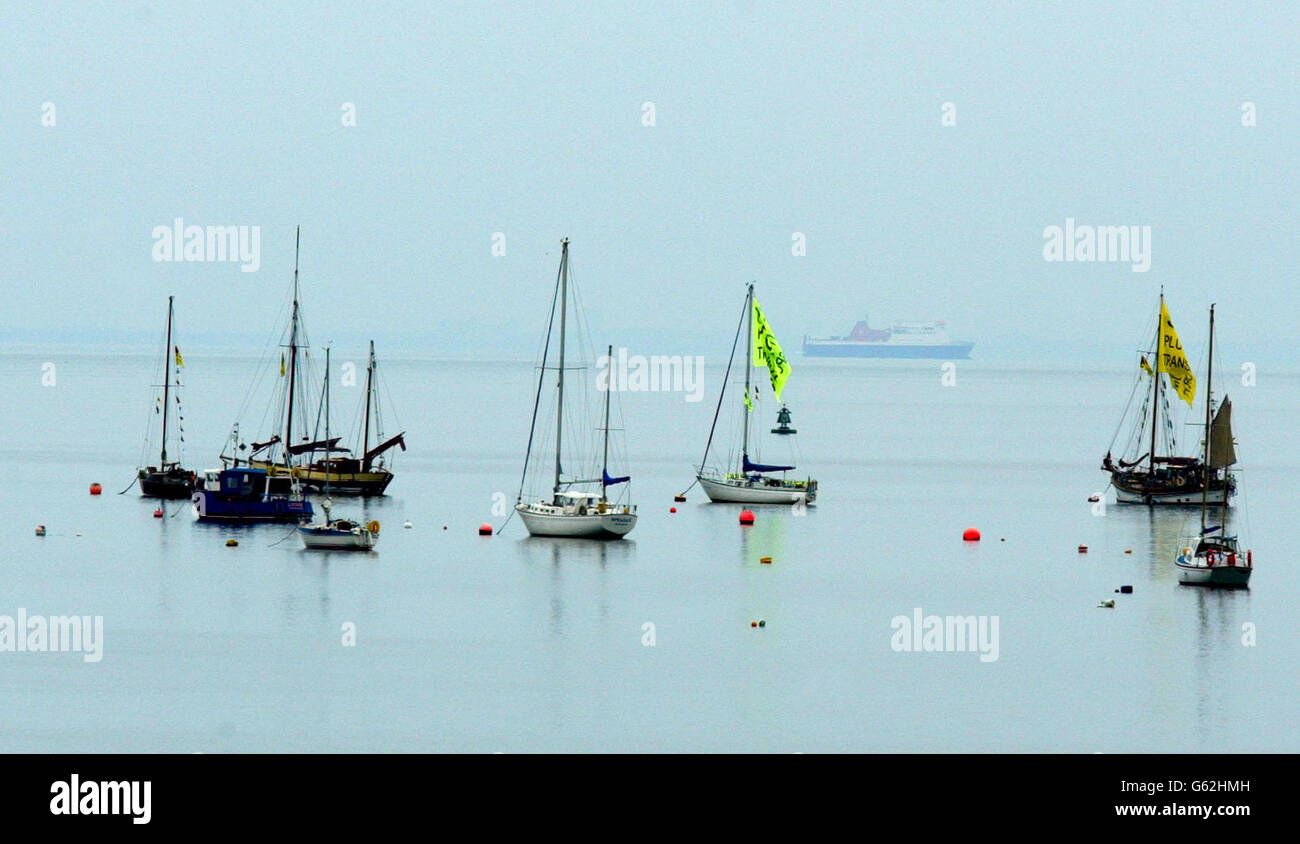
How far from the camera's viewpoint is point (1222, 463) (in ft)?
269

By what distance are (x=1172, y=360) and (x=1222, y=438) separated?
28.7 meters

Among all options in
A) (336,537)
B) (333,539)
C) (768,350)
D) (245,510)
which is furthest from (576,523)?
(768,350)

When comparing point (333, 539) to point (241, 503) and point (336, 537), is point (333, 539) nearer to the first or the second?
point (336, 537)

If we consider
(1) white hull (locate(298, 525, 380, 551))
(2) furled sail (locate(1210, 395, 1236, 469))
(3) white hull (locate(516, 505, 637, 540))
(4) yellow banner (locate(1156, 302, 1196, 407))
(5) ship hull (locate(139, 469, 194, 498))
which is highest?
(4) yellow banner (locate(1156, 302, 1196, 407))

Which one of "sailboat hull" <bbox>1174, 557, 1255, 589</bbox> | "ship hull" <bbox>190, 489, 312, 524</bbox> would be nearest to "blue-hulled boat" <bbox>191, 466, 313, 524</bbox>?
"ship hull" <bbox>190, 489, 312, 524</bbox>

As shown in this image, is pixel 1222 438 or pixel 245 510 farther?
pixel 245 510

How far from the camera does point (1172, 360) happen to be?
108m

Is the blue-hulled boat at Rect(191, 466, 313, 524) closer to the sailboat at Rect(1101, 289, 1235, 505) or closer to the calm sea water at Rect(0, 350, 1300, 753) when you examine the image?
the calm sea water at Rect(0, 350, 1300, 753)

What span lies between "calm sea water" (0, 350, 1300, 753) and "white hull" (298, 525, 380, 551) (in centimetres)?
124

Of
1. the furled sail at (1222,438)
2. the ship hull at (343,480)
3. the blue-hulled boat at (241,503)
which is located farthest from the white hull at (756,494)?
the furled sail at (1222,438)

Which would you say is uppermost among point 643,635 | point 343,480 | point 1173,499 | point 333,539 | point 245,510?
point 343,480

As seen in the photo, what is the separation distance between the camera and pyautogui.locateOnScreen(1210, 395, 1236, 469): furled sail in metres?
79.2
